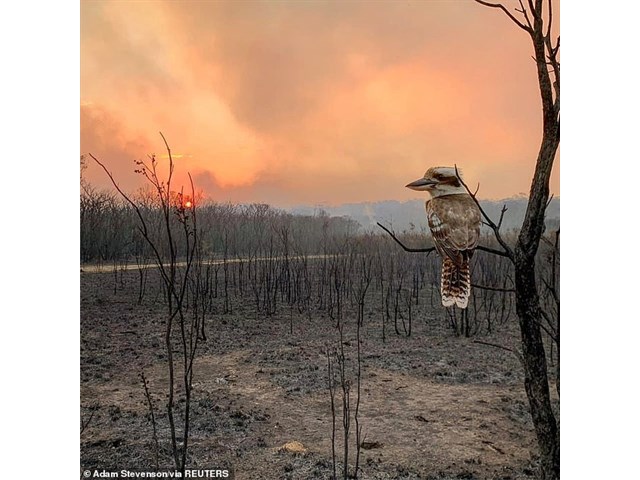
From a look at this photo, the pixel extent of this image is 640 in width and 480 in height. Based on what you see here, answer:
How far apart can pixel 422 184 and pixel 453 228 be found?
0.31 metres

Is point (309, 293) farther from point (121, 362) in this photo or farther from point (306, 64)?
point (306, 64)

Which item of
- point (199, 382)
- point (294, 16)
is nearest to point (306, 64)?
point (294, 16)

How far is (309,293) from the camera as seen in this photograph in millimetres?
2910

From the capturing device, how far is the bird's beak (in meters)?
2.29

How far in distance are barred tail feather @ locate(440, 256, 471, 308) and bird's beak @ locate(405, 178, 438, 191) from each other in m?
0.34

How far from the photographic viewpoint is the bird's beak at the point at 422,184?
90.1 inches

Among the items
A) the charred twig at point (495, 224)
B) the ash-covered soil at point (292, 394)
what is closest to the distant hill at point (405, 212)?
the charred twig at point (495, 224)

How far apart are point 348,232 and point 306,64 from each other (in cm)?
86

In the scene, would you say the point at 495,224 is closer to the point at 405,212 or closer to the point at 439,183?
the point at 439,183

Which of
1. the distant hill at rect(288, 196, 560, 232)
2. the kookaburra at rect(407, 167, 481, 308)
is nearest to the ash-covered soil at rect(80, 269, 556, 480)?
the distant hill at rect(288, 196, 560, 232)

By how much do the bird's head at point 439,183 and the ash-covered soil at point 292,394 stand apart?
832 mm

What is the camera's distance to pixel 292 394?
2676 mm

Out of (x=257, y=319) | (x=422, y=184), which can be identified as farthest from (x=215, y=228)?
(x=422, y=184)

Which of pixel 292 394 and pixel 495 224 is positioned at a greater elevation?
pixel 495 224
